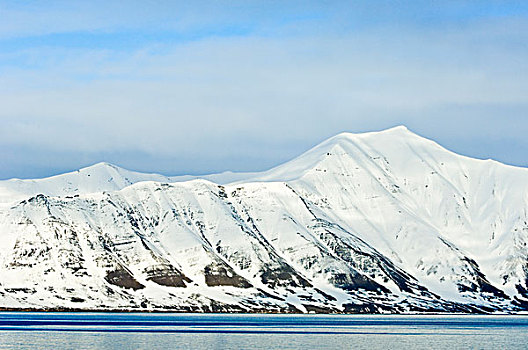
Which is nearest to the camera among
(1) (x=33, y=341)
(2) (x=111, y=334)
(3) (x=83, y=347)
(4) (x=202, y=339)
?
(3) (x=83, y=347)

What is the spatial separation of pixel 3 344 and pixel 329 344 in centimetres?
5209

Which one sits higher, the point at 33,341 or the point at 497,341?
the point at 33,341

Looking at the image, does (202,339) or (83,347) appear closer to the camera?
(83,347)

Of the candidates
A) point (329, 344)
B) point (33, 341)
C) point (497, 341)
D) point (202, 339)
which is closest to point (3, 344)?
point (33, 341)

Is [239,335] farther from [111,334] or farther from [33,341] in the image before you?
[33,341]

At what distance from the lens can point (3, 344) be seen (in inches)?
5413

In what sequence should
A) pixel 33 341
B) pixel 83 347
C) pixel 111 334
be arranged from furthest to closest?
pixel 111 334, pixel 33 341, pixel 83 347

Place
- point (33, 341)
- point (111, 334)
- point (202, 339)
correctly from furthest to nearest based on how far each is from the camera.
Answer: point (111, 334)
point (202, 339)
point (33, 341)

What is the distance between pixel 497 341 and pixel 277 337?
40904mm

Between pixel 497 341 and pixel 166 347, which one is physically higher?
pixel 166 347

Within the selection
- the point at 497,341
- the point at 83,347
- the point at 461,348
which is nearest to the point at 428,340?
the point at 497,341

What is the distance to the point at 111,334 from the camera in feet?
573

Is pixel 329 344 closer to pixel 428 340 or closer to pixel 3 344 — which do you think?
pixel 428 340

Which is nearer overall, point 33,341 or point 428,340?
point 33,341
